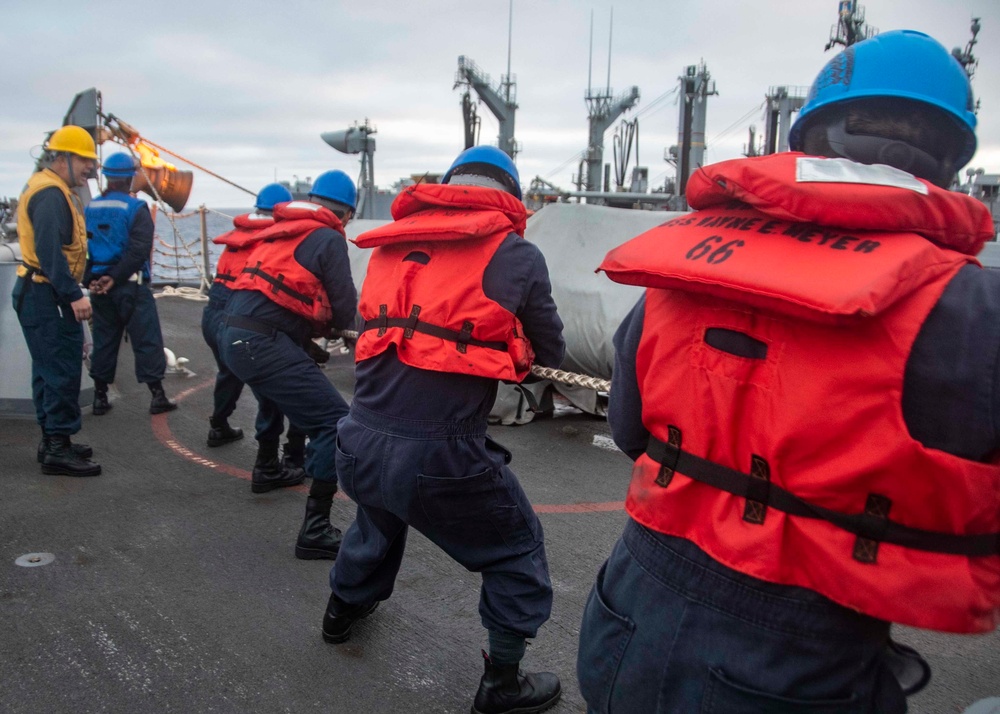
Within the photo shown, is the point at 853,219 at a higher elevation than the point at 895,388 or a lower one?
higher

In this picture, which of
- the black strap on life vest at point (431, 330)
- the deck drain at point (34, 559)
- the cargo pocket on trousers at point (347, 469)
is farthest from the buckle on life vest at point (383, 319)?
the deck drain at point (34, 559)

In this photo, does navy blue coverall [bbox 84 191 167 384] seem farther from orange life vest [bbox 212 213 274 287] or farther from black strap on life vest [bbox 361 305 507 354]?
black strap on life vest [bbox 361 305 507 354]

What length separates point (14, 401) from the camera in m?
6.51

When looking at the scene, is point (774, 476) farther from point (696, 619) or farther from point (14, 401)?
point (14, 401)

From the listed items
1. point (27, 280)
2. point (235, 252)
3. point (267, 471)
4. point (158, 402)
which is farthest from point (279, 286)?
point (158, 402)

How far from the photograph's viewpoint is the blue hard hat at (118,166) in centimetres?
672

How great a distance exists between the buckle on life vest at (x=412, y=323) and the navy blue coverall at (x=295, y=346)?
1.57 meters

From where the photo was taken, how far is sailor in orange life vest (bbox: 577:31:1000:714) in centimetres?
120

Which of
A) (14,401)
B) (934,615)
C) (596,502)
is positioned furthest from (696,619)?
(14,401)

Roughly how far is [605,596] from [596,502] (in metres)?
3.30

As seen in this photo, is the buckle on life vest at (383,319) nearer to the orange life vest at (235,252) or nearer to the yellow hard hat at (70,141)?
the orange life vest at (235,252)

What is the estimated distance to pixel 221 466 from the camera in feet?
18.0

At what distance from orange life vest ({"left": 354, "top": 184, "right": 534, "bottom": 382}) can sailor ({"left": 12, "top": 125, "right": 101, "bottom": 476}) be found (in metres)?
3.16

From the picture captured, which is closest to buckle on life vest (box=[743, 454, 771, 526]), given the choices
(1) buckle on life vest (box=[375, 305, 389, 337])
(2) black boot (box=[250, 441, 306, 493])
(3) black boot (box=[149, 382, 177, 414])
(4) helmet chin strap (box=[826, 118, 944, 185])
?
(4) helmet chin strap (box=[826, 118, 944, 185])
